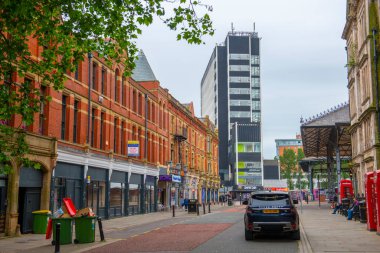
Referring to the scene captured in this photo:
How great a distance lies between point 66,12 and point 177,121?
1550 inches

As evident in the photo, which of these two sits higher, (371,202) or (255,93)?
(255,93)

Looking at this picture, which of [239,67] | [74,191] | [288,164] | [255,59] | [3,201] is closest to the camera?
[3,201]

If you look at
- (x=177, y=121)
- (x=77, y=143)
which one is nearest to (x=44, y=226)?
(x=77, y=143)

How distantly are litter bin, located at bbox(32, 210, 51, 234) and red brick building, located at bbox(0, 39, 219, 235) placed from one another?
1.90ft

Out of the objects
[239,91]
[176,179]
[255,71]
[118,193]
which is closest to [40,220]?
[118,193]

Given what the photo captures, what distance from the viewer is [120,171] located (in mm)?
34531

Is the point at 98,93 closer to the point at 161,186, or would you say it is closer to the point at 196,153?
the point at 161,186

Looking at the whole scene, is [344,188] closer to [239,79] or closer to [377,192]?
[377,192]

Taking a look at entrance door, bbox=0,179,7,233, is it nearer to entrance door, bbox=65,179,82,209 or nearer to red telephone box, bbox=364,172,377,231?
entrance door, bbox=65,179,82,209

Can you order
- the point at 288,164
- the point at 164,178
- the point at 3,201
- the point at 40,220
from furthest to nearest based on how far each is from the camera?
the point at 288,164 → the point at 164,178 → the point at 40,220 → the point at 3,201

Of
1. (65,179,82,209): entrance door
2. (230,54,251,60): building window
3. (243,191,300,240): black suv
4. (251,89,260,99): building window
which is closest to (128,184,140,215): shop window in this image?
(65,179,82,209): entrance door

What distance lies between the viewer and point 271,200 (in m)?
15.9

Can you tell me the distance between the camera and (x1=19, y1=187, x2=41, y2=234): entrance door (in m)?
21.1

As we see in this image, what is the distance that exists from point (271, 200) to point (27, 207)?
465 inches
